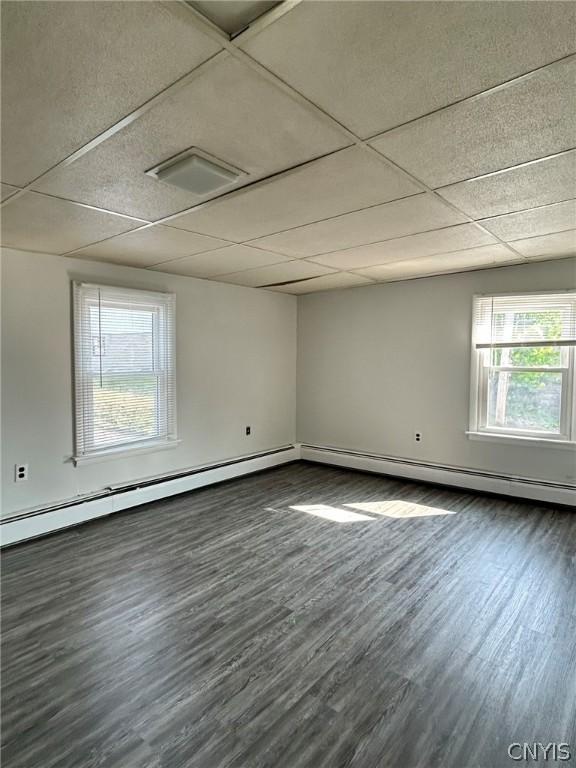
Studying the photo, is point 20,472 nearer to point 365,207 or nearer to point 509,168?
point 365,207

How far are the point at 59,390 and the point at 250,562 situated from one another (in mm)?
2253

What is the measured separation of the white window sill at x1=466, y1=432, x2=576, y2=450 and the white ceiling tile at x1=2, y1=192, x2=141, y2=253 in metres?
3.99

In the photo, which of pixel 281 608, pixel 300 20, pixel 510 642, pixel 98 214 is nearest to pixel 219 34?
pixel 300 20

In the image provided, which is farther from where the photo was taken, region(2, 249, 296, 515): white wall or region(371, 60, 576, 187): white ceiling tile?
region(2, 249, 296, 515): white wall

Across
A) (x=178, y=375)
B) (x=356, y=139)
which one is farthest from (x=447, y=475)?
(x=356, y=139)

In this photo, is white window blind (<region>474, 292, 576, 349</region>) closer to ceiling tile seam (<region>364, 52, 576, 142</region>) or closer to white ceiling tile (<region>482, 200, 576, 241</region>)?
white ceiling tile (<region>482, 200, 576, 241</region>)

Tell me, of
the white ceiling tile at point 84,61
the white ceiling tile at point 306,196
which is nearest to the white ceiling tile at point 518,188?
the white ceiling tile at point 306,196

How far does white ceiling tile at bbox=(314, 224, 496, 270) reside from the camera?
3182 mm

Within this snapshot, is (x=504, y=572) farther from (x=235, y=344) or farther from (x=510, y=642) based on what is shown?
(x=235, y=344)

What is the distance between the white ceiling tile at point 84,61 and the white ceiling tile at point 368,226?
5.05ft

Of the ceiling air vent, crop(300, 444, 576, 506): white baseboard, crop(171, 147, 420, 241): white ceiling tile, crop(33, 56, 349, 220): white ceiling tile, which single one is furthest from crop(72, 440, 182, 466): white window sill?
the ceiling air vent

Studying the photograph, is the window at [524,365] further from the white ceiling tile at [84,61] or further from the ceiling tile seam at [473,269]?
the white ceiling tile at [84,61]

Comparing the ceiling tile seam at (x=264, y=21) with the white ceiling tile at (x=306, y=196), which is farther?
the white ceiling tile at (x=306, y=196)

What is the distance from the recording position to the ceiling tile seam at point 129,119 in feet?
4.41
